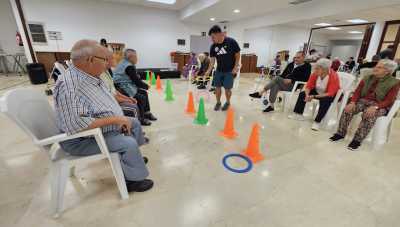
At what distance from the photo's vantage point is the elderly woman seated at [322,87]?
2562 millimetres

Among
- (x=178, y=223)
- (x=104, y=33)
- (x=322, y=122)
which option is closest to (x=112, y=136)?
(x=178, y=223)

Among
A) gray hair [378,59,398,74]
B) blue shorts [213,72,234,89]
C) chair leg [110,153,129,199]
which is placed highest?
gray hair [378,59,398,74]

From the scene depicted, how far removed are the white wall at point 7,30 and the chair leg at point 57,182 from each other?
8.96 meters

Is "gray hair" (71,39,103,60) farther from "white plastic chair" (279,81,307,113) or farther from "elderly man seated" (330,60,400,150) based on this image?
"white plastic chair" (279,81,307,113)

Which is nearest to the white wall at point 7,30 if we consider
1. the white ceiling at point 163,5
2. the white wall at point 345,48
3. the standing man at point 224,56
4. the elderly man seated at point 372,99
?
the white ceiling at point 163,5

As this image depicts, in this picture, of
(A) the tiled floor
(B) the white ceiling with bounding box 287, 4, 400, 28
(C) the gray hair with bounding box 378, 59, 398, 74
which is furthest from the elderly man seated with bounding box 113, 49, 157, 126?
(B) the white ceiling with bounding box 287, 4, 400, 28

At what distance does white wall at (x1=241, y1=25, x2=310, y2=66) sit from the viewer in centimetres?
953

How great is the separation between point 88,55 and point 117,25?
6.96 m

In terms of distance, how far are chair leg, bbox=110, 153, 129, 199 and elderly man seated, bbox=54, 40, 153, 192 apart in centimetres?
4

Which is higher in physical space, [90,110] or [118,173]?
[90,110]

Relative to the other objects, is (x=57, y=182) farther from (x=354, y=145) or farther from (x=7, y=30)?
(x=7, y=30)

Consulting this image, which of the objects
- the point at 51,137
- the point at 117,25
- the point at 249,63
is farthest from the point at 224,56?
the point at 249,63

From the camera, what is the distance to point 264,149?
2.14 metres

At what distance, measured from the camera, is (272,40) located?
9.86m
